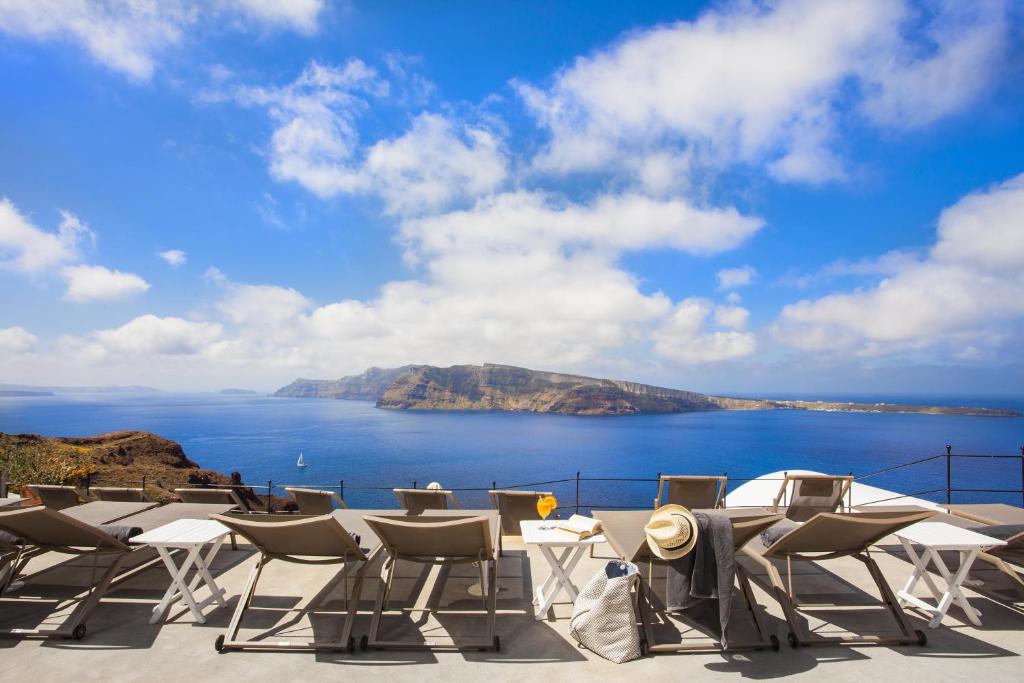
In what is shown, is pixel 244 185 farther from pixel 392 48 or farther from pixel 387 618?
pixel 387 618

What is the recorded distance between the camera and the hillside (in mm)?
10039

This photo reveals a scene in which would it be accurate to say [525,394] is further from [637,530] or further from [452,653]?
[452,653]

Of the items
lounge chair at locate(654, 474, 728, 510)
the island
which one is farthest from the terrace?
the island

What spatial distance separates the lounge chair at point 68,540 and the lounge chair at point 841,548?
4.55 metres

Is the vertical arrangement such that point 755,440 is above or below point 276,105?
below

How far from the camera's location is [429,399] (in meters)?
156

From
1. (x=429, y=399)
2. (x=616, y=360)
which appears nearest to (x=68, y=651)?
(x=429, y=399)

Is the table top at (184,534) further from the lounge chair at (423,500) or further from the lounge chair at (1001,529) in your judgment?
the lounge chair at (1001,529)

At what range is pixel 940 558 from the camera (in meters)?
3.61

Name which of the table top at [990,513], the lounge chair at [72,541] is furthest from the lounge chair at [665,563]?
the lounge chair at [72,541]

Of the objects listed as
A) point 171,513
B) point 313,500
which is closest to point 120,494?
point 171,513

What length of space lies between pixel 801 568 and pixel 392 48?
17.2 m

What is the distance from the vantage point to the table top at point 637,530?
3.40m

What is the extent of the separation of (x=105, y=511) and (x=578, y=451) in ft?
220
